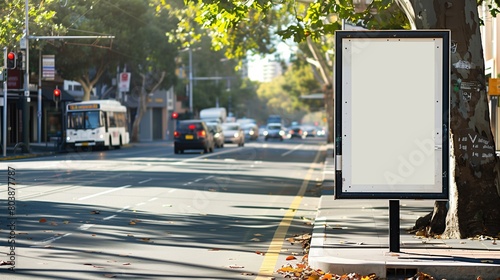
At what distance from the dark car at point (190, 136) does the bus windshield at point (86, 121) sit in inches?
342

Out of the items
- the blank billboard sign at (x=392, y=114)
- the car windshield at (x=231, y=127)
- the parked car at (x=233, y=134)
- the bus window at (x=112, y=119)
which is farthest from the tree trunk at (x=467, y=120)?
the car windshield at (x=231, y=127)

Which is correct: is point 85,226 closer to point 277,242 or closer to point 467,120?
point 277,242

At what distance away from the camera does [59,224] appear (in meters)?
15.3

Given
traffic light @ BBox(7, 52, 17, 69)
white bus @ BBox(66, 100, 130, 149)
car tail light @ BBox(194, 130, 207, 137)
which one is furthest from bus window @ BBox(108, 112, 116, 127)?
traffic light @ BBox(7, 52, 17, 69)

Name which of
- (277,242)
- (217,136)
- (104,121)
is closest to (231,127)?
(217,136)

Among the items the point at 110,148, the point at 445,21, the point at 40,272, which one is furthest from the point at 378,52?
the point at 110,148

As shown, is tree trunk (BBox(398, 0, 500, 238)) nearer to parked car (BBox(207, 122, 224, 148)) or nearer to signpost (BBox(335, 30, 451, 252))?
signpost (BBox(335, 30, 451, 252))

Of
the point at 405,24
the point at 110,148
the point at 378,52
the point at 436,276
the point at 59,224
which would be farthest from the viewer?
the point at 110,148

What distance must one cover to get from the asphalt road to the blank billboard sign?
153 centimetres

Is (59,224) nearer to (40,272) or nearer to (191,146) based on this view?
(40,272)

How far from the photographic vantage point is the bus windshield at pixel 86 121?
57.5m

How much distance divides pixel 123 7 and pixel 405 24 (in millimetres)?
35192

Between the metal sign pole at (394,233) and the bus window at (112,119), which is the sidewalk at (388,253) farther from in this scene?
the bus window at (112,119)

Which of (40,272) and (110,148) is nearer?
Answer: (40,272)
